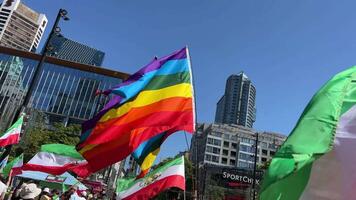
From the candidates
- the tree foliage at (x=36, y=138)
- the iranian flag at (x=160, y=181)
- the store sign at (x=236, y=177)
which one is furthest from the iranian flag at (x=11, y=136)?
the store sign at (x=236, y=177)

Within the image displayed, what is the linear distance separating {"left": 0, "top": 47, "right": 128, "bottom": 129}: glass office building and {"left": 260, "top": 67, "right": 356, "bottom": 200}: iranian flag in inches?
4527

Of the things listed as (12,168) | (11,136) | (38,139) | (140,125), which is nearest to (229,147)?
(38,139)

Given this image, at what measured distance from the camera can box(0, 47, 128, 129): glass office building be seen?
118688 mm

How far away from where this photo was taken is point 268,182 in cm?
243

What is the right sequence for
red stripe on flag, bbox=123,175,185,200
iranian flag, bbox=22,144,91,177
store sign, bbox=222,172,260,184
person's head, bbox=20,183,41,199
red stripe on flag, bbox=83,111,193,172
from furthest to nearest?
store sign, bbox=222,172,260,184, iranian flag, bbox=22,144,91,177, red stripe on flag, bbox=123,175,185,200, person's head, bbox=20,183,41,199, red stripe on flag, bbox=83,111,193,172

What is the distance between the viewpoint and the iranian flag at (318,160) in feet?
7.55

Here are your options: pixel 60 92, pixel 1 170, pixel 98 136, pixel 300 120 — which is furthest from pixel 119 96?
pixel 60 92

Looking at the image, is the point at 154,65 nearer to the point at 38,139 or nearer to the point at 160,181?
the point at 160,181

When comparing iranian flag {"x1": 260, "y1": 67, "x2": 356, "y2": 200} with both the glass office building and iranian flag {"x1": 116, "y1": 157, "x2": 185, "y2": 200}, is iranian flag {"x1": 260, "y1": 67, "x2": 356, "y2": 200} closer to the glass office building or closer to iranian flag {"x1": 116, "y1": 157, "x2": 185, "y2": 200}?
iranian flag {"x1": 116, "y1": 157, "x2": 185, "y2": 200}

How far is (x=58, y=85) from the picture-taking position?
121438 millimetres

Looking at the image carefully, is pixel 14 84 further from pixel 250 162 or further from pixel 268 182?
pixel 268 182

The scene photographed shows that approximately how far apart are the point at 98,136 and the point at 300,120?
5.24 metres

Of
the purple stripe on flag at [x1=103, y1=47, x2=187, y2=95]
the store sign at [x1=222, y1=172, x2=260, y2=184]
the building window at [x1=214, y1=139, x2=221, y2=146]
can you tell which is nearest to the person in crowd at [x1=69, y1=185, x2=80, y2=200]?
the purple stripe on flag at [x1=103, y1=47, x2=187, y2=95]

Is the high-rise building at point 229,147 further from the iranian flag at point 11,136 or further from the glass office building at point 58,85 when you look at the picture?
the iranian flag at point 11,136
